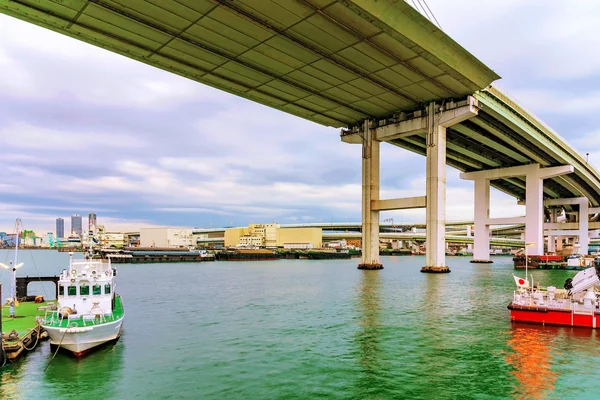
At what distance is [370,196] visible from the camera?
257 feet

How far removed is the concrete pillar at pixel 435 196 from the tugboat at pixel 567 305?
3977 cm

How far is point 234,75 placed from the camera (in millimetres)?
56938

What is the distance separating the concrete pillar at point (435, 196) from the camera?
67.3 metres

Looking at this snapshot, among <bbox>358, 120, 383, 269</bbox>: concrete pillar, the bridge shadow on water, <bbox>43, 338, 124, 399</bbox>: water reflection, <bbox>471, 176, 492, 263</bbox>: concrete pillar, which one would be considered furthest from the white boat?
<bbox>471, 176, 492, 263</bbox>: concrete pillar

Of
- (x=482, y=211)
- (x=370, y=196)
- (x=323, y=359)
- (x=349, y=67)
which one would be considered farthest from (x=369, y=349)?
(x=482, y=211)

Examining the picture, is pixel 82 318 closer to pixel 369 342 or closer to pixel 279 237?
pixel 369 342

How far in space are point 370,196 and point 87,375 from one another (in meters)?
65.7

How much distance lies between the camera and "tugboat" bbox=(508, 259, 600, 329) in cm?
2508

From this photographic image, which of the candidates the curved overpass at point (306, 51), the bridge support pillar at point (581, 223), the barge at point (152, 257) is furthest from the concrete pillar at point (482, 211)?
the barge at point (152, 257)

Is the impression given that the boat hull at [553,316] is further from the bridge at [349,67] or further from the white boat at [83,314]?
the bridge at [349,67]

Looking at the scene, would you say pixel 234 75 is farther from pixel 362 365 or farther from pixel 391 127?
pixel 362 365

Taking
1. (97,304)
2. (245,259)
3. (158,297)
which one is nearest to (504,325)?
(97,304)

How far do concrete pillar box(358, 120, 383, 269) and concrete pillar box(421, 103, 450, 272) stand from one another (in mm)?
11758

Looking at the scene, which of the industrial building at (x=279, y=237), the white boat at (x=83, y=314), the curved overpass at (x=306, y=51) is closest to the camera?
the white boat at (x=83, y=314)
